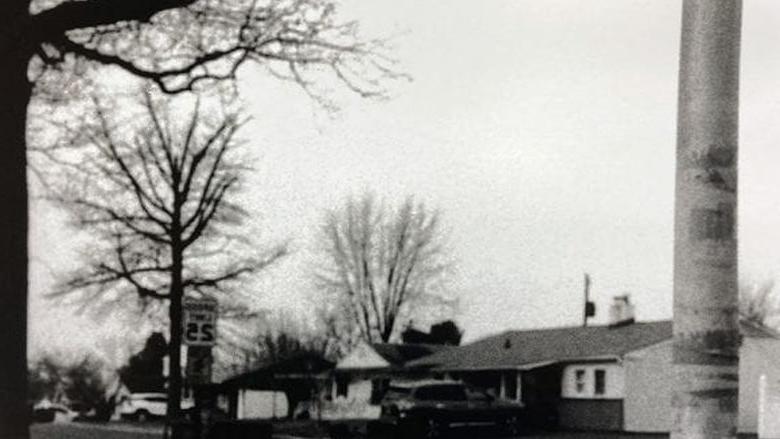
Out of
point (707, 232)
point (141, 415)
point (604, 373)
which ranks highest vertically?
point (707, 232)

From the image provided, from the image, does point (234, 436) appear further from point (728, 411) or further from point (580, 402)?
point (580, 402)

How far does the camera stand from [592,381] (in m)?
44.7

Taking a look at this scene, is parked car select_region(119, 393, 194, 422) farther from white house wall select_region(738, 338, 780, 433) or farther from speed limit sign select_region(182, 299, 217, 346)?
speed limit sign select_region(182, 299, 217, 346)

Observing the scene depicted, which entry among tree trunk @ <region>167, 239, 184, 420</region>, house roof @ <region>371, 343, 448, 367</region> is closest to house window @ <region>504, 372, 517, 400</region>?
house roof @ <region>371, 343, 448, 367</region>

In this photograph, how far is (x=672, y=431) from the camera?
4352 mm

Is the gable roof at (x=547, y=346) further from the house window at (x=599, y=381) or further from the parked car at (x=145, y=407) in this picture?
the parked car at (x=145, y=407)

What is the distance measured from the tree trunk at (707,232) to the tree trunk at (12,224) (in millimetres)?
6573

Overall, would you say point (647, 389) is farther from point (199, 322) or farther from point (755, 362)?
point (199, 322)

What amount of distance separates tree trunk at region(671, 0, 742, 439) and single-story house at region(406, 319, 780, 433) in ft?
122

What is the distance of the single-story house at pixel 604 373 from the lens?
42.6m

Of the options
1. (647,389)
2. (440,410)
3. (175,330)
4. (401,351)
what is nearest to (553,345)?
(647,389)

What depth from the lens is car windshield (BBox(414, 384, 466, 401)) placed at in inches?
1416

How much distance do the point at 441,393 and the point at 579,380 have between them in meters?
10.9

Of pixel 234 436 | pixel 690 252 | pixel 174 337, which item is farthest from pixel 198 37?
pixel 174 337
